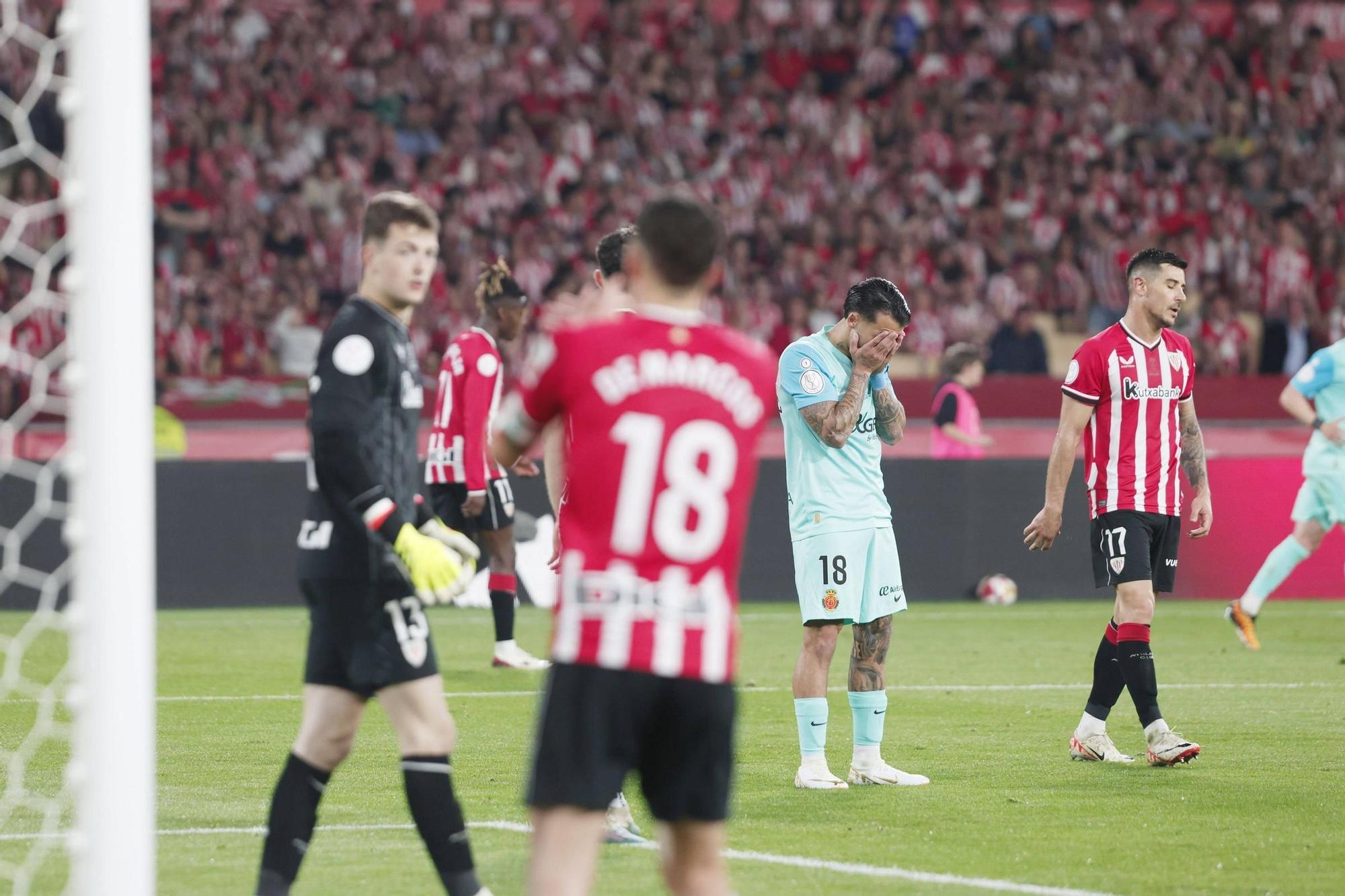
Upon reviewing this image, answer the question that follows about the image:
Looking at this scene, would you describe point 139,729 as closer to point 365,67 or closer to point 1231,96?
point 365,67

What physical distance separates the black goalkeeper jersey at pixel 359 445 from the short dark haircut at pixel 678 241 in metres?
1.21

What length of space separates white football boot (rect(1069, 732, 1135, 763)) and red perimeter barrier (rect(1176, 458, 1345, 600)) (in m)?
8.39

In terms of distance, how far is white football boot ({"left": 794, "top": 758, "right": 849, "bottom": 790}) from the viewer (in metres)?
7.27

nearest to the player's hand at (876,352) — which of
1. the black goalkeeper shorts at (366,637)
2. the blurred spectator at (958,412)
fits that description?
the black goalkeeper shorts at (366,637)

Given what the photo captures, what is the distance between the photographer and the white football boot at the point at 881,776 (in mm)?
7352

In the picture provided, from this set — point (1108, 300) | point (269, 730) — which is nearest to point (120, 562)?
point (269, 730)

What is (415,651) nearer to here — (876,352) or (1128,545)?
(876,352)

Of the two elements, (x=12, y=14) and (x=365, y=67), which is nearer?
(x=12, y=14)

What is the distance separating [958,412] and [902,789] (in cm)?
893

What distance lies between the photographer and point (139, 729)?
3.92 m

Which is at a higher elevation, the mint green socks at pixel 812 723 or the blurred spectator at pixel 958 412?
the blurred spectator at pixel 958 412

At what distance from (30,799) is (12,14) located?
3.30m

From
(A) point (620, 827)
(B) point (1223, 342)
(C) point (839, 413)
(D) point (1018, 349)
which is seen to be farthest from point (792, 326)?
(A) point (620, 827)

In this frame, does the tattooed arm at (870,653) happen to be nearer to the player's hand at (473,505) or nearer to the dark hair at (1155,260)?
the dark hair at (1155,260)
